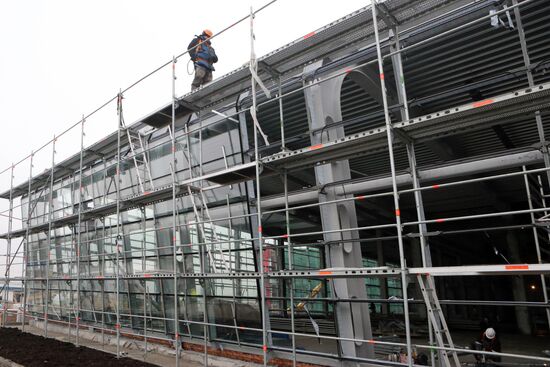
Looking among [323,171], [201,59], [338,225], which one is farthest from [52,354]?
[201,59]

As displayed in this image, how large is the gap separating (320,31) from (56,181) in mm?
14368

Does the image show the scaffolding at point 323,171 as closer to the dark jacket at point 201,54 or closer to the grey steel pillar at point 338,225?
the grey steel pillar at point 338,225

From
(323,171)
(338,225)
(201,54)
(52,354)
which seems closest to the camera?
(338,225)

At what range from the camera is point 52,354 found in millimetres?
9961

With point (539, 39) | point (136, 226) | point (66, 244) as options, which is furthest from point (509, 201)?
point (66, 244)

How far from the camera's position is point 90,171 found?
1539cm

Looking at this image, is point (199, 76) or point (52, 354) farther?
point (199, 76)

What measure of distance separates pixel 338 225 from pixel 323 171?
3.68ft

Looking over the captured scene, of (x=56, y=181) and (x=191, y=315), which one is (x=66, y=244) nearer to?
(x=56, y=181)

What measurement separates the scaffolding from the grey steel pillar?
0.03 metres

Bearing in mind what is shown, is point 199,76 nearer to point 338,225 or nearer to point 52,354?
point 338,225

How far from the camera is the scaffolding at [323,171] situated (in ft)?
18.9

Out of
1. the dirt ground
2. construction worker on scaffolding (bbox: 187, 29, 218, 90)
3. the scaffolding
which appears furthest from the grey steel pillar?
the dirt ground

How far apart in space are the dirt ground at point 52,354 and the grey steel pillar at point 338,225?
13.5ft
